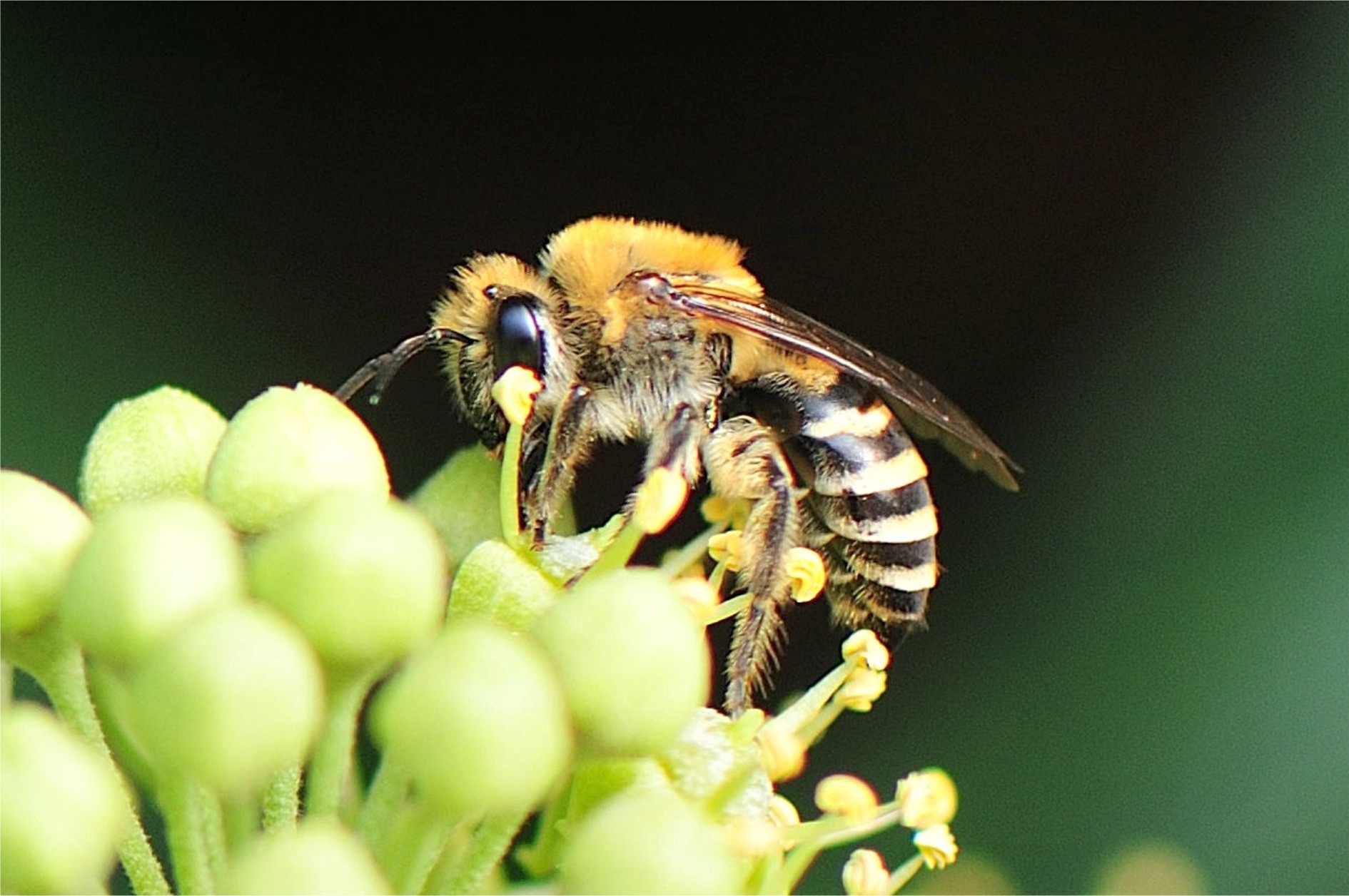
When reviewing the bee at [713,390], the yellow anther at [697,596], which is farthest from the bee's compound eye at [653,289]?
the yellow anther at [697,596]

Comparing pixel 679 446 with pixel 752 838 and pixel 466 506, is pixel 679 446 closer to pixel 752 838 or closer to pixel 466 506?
pixel 466 506

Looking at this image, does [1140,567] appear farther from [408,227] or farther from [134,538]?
[134,538]

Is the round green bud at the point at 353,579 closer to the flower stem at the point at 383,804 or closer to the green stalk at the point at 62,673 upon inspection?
the flower stem at the point at 383,804

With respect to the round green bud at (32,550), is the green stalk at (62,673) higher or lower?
lower

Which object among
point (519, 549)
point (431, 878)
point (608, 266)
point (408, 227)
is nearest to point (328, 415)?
point (519, 549)

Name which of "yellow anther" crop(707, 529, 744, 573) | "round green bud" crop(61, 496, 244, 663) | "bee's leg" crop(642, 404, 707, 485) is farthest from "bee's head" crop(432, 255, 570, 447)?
"round green bud" crop(61, 496, 244, 663)

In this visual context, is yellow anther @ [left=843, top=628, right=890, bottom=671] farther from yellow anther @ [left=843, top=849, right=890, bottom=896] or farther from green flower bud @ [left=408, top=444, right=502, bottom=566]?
green flower bud @ [left=408, top=444, right=502, bottom=566]

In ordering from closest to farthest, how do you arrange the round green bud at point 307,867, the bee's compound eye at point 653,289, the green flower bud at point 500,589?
the round green bud at point 307,867
the green flower bud at point 500,589
the bee's compound eye at point 653,289
